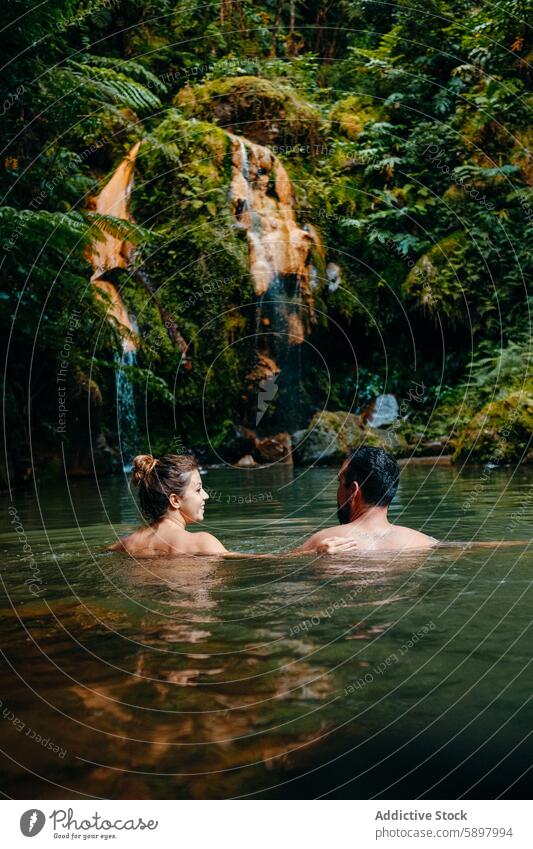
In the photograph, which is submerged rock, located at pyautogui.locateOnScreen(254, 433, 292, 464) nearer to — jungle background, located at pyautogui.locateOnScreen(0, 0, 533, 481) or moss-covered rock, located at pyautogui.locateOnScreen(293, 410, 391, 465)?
Answer: moss-covered rock, located at pyautogui.locateOnScreen(293, 410, 391, 465)

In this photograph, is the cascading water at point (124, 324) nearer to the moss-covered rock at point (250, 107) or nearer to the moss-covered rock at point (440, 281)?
the moss-covered rock at point (250, 107)

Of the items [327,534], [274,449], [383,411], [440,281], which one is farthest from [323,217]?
[327,534]

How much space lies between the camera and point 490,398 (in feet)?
49.6

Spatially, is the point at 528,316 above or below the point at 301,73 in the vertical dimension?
below

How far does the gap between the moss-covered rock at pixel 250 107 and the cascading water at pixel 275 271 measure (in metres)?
1.37

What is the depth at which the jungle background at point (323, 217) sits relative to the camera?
1309 centimetres

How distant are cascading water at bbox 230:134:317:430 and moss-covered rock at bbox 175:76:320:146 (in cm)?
137

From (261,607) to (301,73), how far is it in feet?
67.3

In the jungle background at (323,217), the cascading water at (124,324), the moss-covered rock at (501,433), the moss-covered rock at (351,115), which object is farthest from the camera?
the moss-covered rock at (351,115)

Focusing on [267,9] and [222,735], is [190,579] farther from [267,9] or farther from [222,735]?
[267,9]

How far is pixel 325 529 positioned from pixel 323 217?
1476cm

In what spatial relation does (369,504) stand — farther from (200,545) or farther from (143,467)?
(143,467)

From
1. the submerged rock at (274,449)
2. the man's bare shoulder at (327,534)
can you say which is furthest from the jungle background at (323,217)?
the man's bare shoulder at (327,534)

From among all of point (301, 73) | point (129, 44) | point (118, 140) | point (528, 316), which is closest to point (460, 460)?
point (528, 316)
